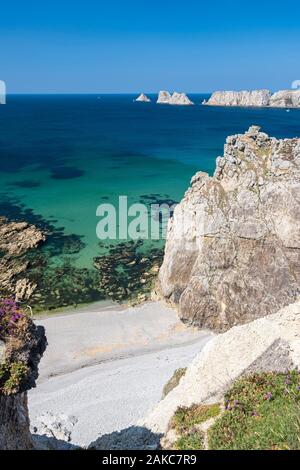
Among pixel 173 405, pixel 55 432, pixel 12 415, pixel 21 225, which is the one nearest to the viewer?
pixel 12 415

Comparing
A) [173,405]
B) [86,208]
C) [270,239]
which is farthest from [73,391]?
[86,208]

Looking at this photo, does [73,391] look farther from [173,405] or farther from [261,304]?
[261,304]

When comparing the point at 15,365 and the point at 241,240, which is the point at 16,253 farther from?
the point at 15,365

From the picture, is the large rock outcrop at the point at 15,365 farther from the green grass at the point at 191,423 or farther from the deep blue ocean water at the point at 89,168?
the deep blue ocean water at the point at 89,168

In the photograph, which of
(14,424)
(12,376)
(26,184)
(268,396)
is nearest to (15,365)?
(12,376)

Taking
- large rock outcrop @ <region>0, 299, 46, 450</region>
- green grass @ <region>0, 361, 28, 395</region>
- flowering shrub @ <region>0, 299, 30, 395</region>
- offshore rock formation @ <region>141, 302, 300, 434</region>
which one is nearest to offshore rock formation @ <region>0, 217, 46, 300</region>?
offshore rock formation @ <region>141, 302, 300, 434</region>

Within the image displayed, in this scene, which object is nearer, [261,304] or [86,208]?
[261,304]

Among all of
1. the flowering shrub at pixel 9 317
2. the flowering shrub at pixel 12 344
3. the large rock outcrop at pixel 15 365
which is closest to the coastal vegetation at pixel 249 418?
the large rock outcrop at pixel 15 365
